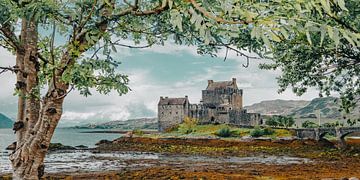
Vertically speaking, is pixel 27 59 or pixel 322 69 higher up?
pixel 322 69

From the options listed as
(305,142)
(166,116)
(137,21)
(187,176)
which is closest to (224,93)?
(166,116)

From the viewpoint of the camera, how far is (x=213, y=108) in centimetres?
10788

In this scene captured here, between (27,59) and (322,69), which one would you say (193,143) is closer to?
(322,69)

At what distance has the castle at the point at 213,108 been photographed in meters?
106

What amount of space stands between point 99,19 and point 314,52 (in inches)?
763

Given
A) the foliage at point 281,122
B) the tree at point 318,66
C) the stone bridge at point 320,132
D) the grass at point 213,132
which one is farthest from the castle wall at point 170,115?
the tree at point 318,66

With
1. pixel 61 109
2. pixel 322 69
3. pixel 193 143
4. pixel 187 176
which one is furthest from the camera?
pixel 193 143

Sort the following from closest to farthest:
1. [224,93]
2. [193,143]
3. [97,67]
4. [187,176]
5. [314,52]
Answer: [97,67], [187,176], [314,52], [193,143], [224,93]

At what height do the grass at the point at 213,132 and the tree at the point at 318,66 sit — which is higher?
the tree at the point at 318,66

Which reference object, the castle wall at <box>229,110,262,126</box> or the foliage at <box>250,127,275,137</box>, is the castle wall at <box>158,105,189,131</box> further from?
the foliage at <box>250,127,275,137</box>

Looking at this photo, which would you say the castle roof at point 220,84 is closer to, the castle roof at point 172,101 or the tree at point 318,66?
the castle roof at point 172,101

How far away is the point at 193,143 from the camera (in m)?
66.5

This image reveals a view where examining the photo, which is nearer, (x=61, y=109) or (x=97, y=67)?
(x=97, y=67)

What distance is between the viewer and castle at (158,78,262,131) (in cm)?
10591
